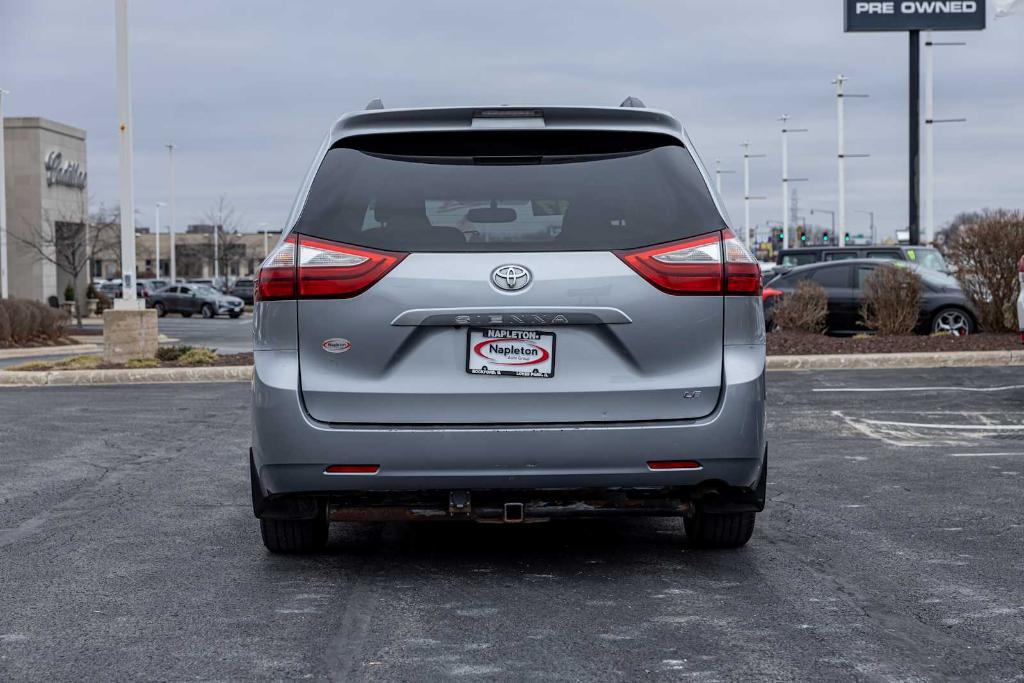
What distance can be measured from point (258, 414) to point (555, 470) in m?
1.23

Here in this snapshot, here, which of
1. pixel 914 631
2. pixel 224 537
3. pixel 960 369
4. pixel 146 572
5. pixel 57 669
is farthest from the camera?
pixel 960 369

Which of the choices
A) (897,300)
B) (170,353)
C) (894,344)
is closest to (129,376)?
(170,353)

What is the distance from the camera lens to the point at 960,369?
15.3 metres

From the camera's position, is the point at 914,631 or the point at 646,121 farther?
the point at 646,121

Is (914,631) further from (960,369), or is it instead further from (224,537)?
(960,369)

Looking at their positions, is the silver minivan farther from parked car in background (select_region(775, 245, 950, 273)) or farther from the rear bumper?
parked car in background (select_region(775, 245, 950, 273))

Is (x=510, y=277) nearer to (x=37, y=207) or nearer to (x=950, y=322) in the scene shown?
(x=950, y=322)

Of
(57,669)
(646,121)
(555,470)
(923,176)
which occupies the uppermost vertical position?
(923,176)

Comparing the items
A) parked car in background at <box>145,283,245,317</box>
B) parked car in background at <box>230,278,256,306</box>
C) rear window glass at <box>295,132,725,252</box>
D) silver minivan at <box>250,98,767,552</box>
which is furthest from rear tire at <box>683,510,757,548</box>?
parked car in background at <box>230,278,256,306</box>

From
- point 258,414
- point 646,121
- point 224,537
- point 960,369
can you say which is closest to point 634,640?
point 258,414

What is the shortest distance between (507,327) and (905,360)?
12.2 m

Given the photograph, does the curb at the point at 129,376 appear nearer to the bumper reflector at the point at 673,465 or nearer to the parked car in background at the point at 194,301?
the bumper reflector at the point at 673,465

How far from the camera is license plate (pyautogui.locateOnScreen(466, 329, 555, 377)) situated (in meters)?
4.84

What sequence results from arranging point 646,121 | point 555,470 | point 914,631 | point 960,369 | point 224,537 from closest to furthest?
point 914,631
point 555,470
point 646,121
point 224,537
point 960,369
